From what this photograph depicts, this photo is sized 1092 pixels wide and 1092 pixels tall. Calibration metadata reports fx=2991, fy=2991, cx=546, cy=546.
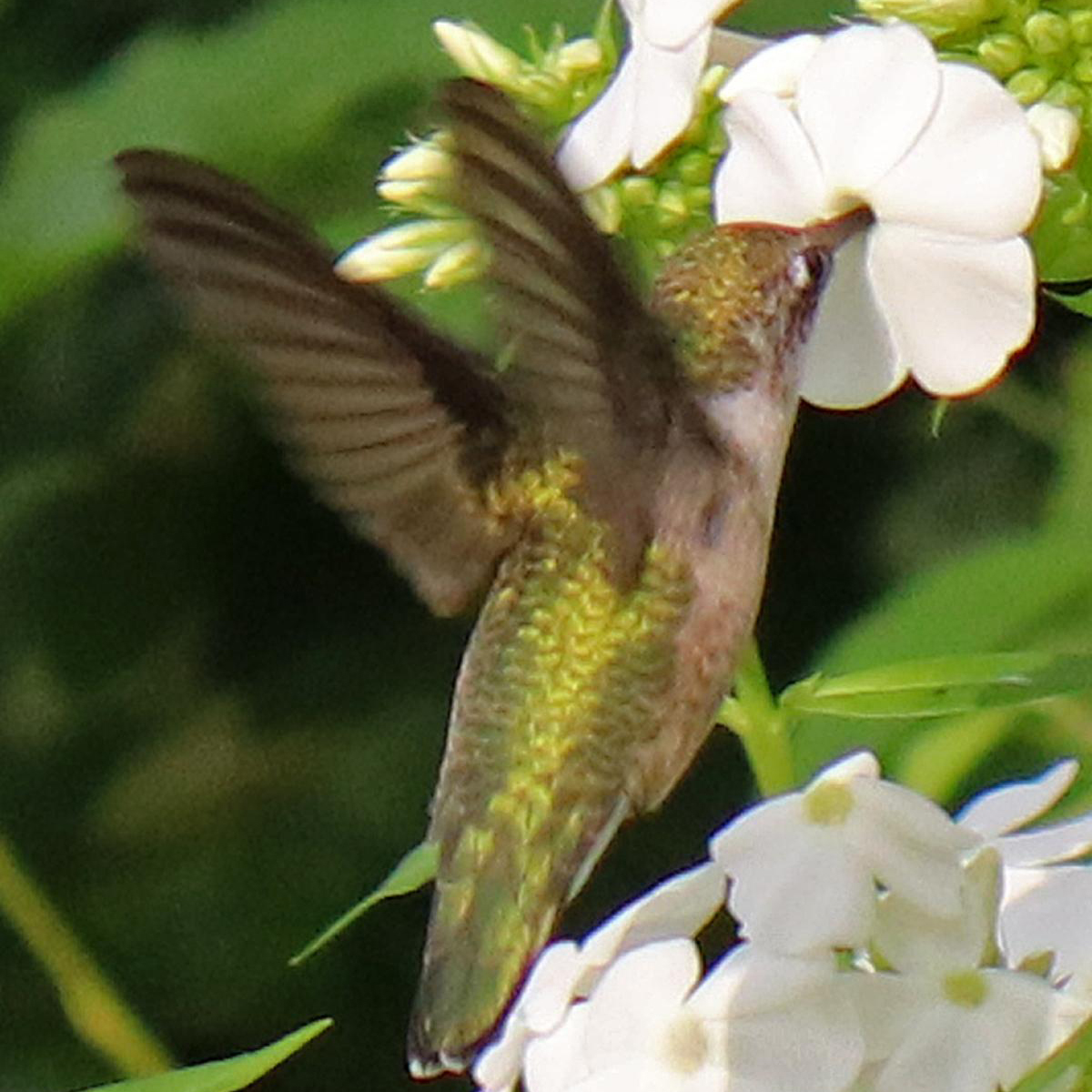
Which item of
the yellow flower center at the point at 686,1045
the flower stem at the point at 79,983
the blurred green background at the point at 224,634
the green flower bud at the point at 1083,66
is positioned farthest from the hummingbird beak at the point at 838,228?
the flower stem at the point at 79,983

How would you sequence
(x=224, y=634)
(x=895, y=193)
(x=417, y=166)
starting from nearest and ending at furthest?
(x=895, y=193) < (x=417, y=166) < (x=224, y=634)

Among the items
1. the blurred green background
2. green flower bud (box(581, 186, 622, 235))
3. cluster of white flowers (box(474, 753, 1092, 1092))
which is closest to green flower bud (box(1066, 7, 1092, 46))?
green flower bud (box(581, 186, 622, 235))

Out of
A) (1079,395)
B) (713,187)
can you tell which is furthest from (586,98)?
(1079,395)

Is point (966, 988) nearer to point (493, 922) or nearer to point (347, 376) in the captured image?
point (493, 922)

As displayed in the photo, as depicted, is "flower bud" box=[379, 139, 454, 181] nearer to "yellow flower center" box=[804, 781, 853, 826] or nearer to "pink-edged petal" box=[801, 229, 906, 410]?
"pink-edged petal" box=[801, 229, 906, 410]

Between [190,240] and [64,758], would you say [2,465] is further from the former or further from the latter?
[190,240]

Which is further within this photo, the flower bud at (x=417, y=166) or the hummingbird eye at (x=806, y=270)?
the flower bud at (x=417, y=166)

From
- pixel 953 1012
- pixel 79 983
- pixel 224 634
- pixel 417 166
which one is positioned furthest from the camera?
pixel 224 634

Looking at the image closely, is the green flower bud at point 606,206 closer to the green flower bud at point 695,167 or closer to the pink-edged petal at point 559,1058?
the green flower bud at point 695,167

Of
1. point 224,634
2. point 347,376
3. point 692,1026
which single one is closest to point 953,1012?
point 692,1026
